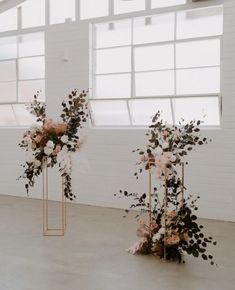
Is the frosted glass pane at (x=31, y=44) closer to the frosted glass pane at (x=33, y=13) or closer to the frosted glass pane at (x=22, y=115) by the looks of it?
the frosted glass pane at (x=33, y=13)

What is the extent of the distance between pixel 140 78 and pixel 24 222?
256cm

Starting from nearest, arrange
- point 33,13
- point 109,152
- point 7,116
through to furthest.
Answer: point 109,152 < point 33,13 < point 7,116

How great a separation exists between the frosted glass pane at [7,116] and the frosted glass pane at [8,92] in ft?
0.42

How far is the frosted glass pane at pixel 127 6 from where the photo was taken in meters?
6.59

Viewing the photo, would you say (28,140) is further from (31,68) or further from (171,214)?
(31,68)

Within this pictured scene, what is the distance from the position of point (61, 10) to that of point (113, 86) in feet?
5.05

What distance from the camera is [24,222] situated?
575cm

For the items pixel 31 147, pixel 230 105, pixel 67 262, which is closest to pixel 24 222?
pixel 31 147

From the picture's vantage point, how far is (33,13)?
766 centimetres

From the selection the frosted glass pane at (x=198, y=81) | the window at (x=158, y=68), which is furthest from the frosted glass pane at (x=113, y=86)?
the frosted glass pane at (x=198, y=81)

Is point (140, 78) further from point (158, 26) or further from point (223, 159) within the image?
point (223, 159)

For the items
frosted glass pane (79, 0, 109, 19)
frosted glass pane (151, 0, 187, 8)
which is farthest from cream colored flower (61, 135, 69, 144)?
frosted glass pane (79, 0, 109, 19)

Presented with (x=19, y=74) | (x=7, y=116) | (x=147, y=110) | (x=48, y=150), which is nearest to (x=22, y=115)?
(x=7, y=116)

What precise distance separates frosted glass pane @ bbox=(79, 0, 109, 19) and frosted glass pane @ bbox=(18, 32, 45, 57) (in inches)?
34.1
